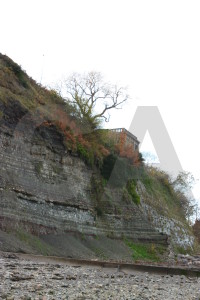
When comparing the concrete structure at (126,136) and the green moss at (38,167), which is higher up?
the concrete structure at (126,136)

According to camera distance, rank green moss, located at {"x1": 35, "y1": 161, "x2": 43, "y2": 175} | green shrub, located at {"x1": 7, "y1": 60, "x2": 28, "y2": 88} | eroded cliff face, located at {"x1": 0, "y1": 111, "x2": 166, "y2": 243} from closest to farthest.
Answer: eroded cliff face, located at {"x1": 0, "y1": 111, "x2": 166, "y2": 243} → green moss, located at {"x1": 35, "y1": 161, "x2": 43, "y2": 175} → green shrub, located at {"x1": 7, "y1": 60, "x2": 28, "y2": 88}

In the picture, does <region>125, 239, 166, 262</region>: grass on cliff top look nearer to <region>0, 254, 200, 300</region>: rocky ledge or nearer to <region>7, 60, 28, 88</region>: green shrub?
<region>7, 60, 28, 88</region>: green shrub

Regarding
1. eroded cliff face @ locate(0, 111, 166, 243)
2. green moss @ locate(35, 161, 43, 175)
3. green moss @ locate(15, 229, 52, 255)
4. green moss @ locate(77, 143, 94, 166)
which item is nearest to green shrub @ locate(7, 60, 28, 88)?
eroded cliff face @ locate(0, 111, 166, 243)

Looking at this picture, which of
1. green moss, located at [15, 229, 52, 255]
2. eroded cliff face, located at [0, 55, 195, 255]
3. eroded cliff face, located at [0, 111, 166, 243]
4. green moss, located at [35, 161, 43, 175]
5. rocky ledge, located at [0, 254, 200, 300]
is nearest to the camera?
rocky ledge, located at [0, 254, 200, 300]

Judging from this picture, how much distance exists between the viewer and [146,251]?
106 feet

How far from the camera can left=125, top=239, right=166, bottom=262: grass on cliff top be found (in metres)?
30.3

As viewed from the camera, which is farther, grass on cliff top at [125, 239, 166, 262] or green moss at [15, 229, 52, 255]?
grass on cliff top at [125, 239, 166, 262]

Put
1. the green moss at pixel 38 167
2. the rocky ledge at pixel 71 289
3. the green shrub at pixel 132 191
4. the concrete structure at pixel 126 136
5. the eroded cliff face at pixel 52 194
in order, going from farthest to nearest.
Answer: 1. the concrete structure at pixel 126 136
2. the green shrub at pixel 132 191
3. the green moss at pixel 38 167
4. the eroded cliff face at pixel 52 194
5. the rocky ledge at pixel 71 289

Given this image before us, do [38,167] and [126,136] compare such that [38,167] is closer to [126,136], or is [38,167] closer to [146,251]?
[146,251]

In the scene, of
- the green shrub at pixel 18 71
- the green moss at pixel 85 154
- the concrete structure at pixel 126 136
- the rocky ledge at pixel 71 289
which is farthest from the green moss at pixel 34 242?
the concrete structure at pixel 126 136

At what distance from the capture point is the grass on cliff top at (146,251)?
99.3 feet

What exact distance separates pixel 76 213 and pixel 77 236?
190cm

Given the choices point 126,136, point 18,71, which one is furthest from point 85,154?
point 126,136

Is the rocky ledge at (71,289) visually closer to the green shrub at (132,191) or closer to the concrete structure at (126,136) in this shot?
the green shrub at (132,191)
